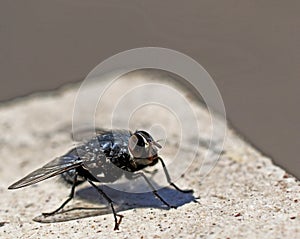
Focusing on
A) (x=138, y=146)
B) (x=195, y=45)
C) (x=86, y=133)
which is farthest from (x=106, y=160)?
(x=195, y=45)

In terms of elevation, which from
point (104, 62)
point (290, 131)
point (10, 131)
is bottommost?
point (10, 131)

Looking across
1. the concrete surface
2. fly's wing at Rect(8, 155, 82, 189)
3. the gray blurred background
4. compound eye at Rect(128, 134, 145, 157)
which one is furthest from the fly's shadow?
the gray blurred background

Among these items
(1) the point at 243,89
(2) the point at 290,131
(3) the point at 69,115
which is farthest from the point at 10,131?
(2) the point at 290,131

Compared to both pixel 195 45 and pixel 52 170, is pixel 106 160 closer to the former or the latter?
pixel 52 170

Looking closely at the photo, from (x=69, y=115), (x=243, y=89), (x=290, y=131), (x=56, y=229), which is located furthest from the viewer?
(x=69, y=115)

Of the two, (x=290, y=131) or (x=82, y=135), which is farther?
(x=290, y=131)

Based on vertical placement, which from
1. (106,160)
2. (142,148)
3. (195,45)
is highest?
(195,45)

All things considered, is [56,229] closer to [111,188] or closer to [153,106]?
[111,188]
